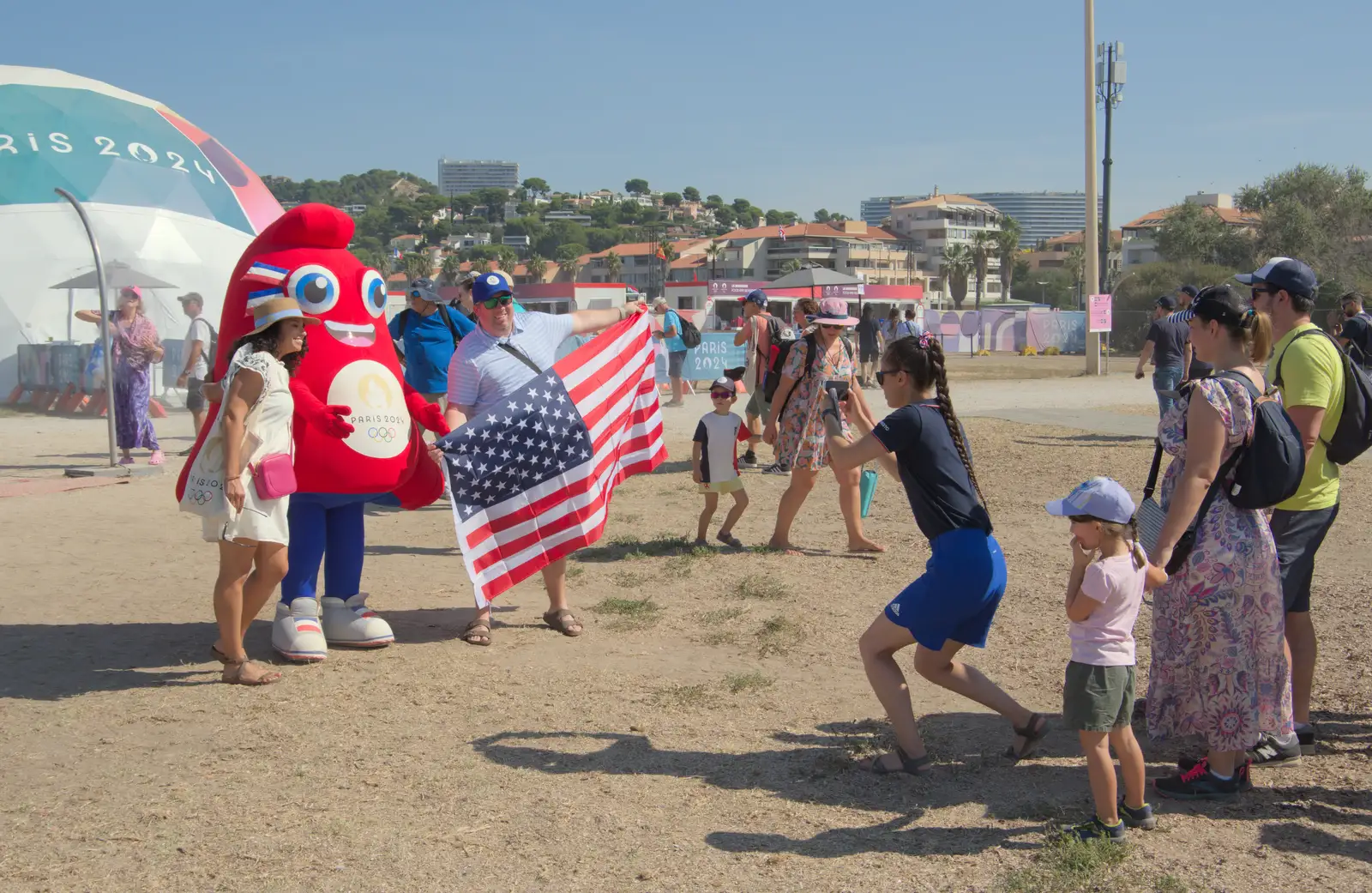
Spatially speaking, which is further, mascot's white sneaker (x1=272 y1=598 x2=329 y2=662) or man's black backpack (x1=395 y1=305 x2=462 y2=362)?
man's black backpack (x1=395 y1=305 x2=462 y2=362)

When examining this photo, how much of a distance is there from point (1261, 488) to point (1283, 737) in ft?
3.59

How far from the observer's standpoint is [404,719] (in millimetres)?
4887

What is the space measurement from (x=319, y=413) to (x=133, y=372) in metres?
8.75

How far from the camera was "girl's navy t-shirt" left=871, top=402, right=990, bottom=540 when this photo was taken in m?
4.08

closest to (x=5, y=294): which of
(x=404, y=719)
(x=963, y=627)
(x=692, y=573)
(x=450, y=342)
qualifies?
(x=450, y=342)

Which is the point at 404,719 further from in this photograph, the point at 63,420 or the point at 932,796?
the point at 63,420

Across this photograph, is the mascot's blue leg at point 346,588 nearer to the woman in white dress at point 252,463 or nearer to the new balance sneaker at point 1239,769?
the woman in white dress at point 252,463

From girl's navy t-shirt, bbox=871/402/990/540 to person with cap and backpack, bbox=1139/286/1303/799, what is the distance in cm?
63

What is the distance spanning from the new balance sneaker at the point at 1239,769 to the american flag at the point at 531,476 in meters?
3.09

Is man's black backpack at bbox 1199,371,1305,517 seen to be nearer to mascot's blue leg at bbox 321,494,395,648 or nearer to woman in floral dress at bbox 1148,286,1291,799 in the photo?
woman in floral dress at bbox 1148,286,1291,799

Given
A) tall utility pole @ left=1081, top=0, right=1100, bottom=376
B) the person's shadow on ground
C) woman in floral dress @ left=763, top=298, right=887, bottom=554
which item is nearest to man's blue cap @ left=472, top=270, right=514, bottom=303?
the person's shadow on ground

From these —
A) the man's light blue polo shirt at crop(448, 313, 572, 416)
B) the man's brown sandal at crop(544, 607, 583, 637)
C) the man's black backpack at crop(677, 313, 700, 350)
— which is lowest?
the man's brown sandal at crop(544, 607, 583, 637)

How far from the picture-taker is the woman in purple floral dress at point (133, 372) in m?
12.6

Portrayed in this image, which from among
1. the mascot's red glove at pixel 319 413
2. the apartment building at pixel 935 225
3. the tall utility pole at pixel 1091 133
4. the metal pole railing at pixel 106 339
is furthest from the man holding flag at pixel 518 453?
the apartment building at pixel 935 225
